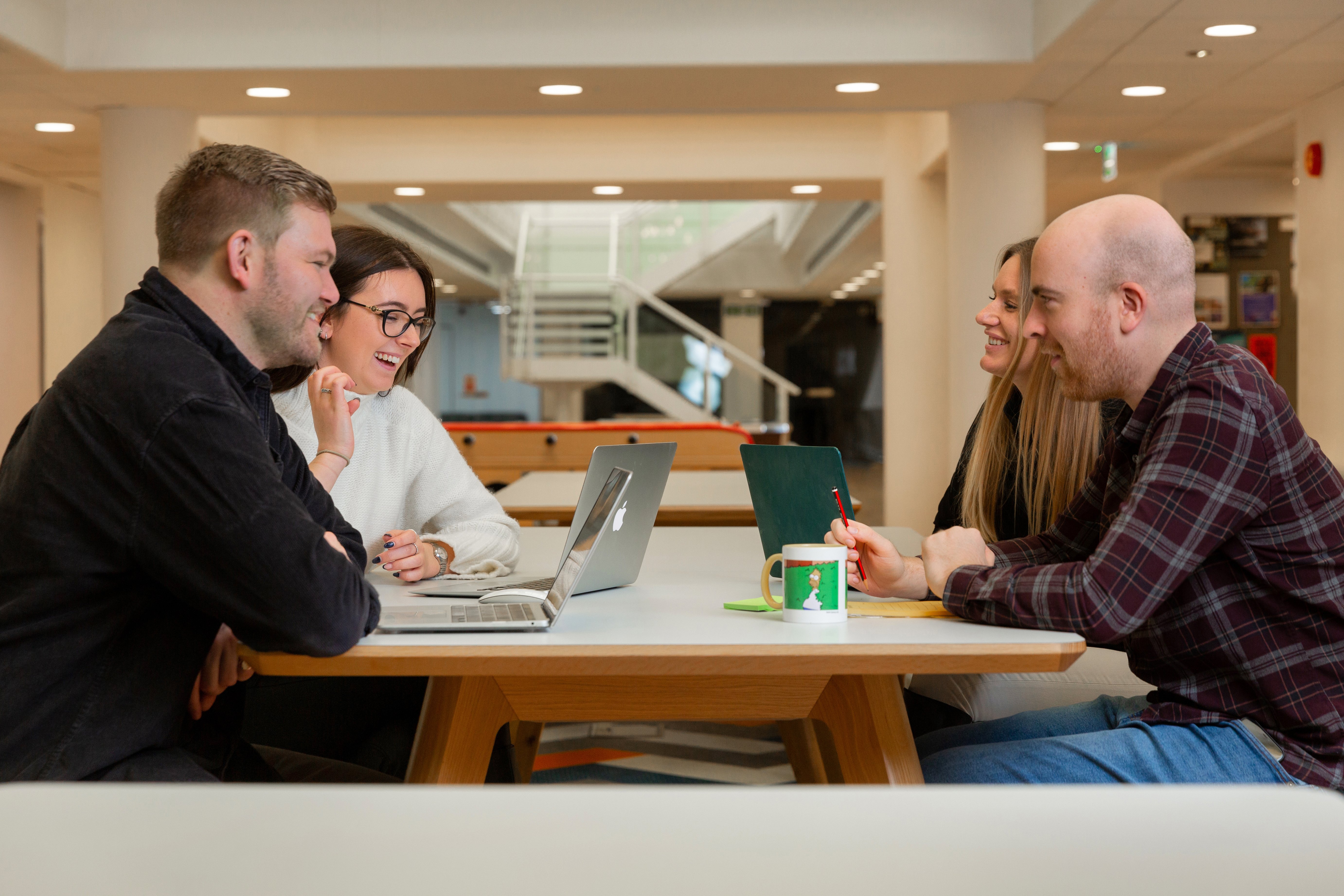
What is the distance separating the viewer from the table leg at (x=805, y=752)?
2699mm

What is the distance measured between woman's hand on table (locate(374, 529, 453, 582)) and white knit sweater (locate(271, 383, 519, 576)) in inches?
6.9

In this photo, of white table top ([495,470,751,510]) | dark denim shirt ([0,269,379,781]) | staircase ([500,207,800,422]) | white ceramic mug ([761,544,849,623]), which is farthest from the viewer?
staircase ([500,207,800,422])

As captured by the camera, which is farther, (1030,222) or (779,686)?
(1030,222)

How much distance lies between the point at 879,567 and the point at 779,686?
23 cm

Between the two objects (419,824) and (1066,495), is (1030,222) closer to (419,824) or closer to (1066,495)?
(1066,495)

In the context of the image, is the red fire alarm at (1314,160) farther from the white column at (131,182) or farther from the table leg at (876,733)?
the white column at (131,182)

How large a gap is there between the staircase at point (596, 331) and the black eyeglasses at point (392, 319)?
31.7 feet

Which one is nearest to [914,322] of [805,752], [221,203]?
[805,752]

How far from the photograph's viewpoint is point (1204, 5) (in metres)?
4.17

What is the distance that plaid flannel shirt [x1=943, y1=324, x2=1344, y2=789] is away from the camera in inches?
53.1

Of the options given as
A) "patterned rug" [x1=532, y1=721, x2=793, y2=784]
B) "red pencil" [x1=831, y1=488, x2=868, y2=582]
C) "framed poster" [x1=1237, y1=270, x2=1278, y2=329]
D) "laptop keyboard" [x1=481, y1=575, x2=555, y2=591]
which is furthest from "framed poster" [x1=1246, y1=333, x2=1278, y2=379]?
"laptop keyboard" [x1=481, y1=575, x2=555, y2=591]

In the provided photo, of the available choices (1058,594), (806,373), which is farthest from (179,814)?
(806,373)

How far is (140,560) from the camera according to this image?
1.27 m

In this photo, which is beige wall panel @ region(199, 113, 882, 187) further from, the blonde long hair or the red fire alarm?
the blonde long hair
